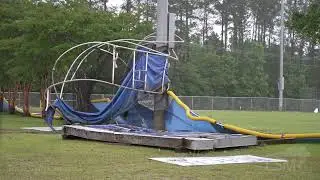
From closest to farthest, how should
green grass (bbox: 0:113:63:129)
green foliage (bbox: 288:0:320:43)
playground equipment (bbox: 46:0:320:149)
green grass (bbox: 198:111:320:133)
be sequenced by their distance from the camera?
1. green foliage (bbox: 288:0:320:43)
2. playground equipment (bbox: 46:0:320:149)
3. green grass (bbox: 0:113:63:129)
4. green grass (bbox: 198:111:320:133)

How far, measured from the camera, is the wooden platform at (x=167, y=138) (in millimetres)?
13953

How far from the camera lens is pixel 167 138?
47.8 feet

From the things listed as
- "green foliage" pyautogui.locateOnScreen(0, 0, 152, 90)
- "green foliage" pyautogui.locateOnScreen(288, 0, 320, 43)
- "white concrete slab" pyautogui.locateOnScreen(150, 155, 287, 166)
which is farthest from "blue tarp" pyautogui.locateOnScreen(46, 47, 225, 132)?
"green foliage" pyautogui.locateOnScreen(0, 0, 152, 90)

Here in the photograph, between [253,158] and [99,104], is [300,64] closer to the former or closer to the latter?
[99,104]

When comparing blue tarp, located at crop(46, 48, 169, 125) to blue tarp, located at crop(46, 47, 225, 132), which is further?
blue tarp, located at crop(46, 48, 169, 125)

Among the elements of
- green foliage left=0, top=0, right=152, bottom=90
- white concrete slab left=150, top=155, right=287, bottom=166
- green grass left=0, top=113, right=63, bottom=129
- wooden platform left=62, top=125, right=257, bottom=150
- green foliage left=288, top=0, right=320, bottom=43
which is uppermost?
green foliage left=0, top=0, right=152, bottom=90

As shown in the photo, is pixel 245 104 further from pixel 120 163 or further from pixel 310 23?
Result: pixel 120 163

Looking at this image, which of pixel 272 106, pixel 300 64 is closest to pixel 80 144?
pixel 272 106

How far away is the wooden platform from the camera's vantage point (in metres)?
14.0

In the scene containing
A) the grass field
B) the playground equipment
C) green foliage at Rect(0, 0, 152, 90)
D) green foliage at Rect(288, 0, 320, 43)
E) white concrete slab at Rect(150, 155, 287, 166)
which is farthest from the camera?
green foliage at Rect(0, 0, 152, 90)

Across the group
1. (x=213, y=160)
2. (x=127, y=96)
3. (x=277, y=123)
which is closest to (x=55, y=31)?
(x=127, y=96)

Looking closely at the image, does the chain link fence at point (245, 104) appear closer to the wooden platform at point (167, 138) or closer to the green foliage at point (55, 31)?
the green foliage at point (55, 31)

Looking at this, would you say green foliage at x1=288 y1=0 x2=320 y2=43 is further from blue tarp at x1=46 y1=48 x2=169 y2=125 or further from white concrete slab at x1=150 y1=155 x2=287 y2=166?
blue tarp at x1=46 y1=48 x2=169 y2=125

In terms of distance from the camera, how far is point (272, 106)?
61906 millimetres
